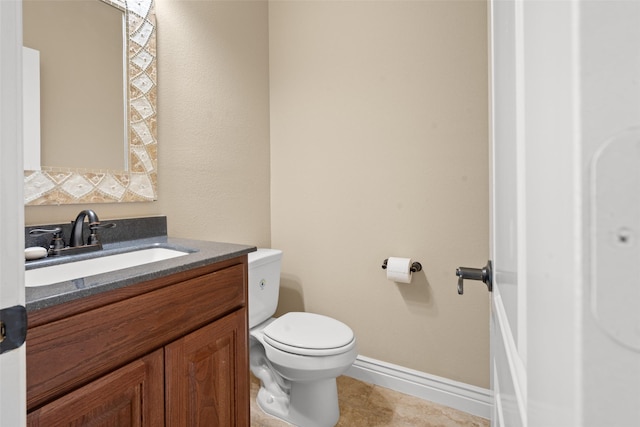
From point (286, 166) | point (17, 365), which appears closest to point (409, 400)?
point (286, 166)

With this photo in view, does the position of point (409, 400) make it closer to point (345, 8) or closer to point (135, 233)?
point (135, 233)

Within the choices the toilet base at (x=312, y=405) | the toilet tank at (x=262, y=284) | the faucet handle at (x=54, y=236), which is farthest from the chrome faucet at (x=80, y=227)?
the toilet base at (x=312, y=405)

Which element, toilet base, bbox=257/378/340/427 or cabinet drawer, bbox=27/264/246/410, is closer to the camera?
cabinet drawer, bbox=27/264/246/410

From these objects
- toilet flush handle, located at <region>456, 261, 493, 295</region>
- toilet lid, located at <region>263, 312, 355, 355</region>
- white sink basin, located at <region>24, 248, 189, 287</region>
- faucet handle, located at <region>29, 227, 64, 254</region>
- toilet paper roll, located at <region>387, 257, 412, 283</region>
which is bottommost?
toilet lid, located at <region>263, 312, 355, 355</region>

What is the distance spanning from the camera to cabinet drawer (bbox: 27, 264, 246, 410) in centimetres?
67

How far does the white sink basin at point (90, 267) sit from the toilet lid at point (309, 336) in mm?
609

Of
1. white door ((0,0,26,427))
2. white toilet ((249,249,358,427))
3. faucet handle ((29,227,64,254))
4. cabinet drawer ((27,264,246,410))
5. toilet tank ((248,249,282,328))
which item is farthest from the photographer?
toilet tank ((248,249,282,328))

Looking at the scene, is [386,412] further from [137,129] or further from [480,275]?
[137,129]

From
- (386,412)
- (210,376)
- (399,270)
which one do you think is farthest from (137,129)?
(386,412)

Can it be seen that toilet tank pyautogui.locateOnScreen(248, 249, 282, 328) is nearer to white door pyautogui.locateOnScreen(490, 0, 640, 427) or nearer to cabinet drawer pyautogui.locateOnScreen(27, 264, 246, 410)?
cabinet drawer pyautogui.locateOnScreen(27, 264, 246, 410)

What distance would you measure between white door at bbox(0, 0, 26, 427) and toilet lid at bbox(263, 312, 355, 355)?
1.12 m

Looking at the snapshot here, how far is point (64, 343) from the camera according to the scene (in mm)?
709

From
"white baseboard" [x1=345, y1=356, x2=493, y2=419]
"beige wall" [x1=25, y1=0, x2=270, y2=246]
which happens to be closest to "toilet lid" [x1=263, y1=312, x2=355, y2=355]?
"white baseboard" [x1=345, y1=356, x2=493, y2=419]

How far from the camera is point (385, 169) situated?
6.01 feet
